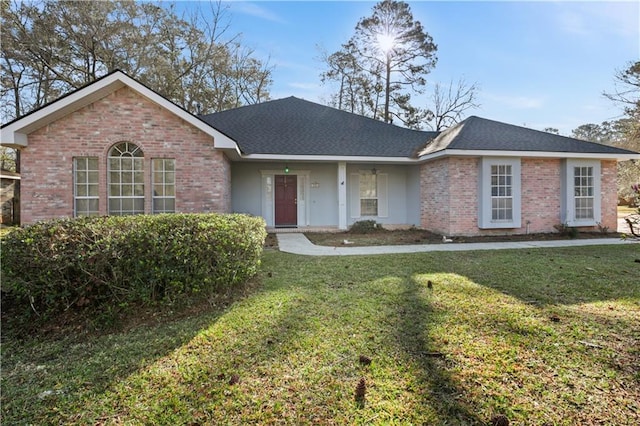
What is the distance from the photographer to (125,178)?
31.9 feet

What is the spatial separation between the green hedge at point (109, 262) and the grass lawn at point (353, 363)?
0.45 meters

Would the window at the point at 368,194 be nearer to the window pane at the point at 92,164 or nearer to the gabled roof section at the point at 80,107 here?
the gabled roof section at the point at 80,107

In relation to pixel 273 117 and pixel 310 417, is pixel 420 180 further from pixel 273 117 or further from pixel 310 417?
pixel 310 417

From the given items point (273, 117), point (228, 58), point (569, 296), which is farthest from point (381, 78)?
point (569, 296)

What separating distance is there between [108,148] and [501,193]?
13001mm

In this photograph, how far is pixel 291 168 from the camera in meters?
13.8

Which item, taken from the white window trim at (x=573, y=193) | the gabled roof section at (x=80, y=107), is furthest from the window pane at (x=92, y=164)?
the white window trim at (x=573, y=193)

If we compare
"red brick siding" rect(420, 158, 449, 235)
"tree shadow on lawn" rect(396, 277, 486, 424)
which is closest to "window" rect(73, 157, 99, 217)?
"tree shadow on lawn" rect(396, 277, 486, 424)

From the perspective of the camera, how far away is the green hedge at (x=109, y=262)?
12.4 ft

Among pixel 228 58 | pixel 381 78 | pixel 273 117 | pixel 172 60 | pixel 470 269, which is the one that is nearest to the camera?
pixel 470 269

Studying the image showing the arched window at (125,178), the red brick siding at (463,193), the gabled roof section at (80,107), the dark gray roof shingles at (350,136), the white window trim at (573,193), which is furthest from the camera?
the white window trim at (573,193)

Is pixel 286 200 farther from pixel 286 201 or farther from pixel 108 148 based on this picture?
pixel 108 148

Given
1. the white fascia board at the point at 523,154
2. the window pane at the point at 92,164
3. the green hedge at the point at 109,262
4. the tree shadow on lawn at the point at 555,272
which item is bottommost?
the tree shadow on lawn at the point at 555,272

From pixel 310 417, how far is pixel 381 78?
1067 inches
